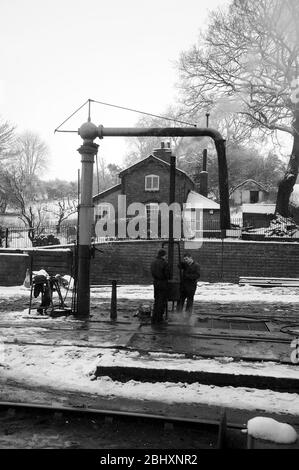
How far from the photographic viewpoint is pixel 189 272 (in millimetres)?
12297

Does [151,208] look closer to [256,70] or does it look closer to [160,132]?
[256,70]

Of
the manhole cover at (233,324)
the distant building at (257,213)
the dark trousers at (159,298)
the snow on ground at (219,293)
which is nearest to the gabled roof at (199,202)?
the distant building at (257,213)

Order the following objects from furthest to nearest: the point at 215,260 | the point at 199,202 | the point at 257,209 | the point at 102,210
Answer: the point at 257,209 < the point at 102,210 < the point at 199,202 < the point at 215,260

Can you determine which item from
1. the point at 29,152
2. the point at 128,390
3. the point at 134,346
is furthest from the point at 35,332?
the point at 29,152

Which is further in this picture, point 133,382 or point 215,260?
point 215,260

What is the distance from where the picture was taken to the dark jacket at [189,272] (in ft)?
40.0

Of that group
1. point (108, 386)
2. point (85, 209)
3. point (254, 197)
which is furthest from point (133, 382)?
point (254, 197)

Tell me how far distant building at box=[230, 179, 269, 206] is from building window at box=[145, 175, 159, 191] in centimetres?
1899

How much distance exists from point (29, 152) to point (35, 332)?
82.6 meters

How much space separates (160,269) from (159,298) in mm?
703

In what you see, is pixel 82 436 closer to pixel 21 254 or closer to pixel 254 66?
pixel 21 254

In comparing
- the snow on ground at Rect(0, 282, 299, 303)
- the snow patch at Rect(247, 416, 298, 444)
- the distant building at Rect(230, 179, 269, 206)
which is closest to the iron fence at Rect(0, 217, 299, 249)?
the snow on ground at Rect(0, 282, 299, 303)

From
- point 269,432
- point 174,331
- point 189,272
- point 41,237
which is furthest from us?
point 41,237

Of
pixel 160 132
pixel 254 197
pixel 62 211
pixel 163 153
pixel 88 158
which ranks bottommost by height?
pixel 62 211
